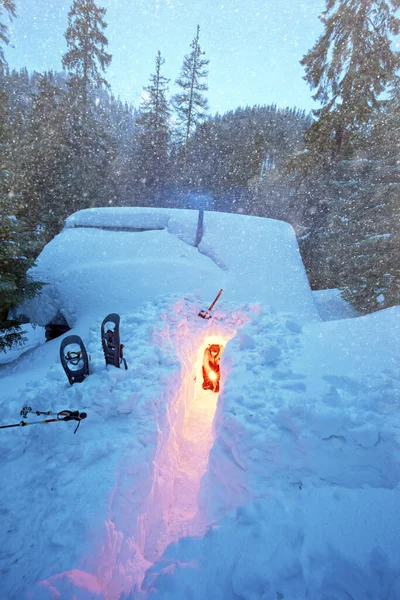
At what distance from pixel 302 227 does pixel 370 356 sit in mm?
12710

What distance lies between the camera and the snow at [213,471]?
263 centimetres

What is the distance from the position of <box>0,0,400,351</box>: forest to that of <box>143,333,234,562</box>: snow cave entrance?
5094 millimetres

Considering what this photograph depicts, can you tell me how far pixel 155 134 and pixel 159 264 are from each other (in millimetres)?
19753

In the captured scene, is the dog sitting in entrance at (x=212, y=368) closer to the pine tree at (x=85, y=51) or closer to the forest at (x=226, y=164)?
the forest at (x=226, y=164)

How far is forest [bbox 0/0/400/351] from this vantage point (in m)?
9.11

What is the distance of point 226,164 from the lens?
31.7 metres

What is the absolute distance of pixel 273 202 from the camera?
28.4 m

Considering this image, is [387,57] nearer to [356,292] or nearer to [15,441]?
[356,292]

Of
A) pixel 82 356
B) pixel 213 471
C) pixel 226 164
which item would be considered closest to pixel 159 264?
pixel 82 356

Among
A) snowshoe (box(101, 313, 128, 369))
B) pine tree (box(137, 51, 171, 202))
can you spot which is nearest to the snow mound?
snowshoe (box(101, 313, 128, 369))

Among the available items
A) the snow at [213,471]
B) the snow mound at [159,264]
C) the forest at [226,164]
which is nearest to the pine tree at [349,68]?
the forest at [226,164]

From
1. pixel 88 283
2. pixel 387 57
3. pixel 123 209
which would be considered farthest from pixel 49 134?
pixel 387 57

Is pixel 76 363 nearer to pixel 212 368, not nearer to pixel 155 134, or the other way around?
pixel 212 368

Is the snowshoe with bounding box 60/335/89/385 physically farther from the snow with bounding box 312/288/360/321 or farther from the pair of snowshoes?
the snow with bounding box 312/288/360/321
